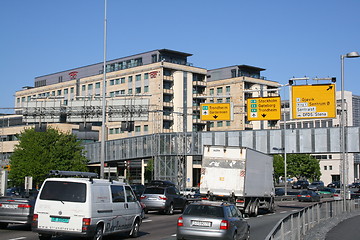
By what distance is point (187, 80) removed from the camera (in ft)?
325

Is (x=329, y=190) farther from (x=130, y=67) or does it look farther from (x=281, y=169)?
(x=130, y=67)

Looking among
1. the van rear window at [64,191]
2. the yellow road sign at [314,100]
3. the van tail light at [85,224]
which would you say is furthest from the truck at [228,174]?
the van tail light at [85,224]

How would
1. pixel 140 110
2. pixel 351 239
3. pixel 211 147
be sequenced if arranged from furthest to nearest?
pixel 140 110
pixel 211 147
pixel 351 239

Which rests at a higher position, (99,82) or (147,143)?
(99,82)

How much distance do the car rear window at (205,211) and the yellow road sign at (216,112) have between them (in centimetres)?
2846

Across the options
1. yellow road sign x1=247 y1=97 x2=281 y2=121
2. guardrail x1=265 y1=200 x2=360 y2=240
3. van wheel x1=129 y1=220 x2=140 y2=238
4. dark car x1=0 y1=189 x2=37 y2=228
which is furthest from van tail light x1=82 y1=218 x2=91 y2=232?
yellow road sign x1=247 y1=97 x2=281 y2=121

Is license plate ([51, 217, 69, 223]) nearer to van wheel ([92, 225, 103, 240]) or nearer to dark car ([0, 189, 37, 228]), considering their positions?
van wheel ([92, 225, 103, 240])

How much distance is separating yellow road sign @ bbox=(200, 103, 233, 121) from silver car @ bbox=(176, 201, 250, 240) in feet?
92.7

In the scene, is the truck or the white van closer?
the white van

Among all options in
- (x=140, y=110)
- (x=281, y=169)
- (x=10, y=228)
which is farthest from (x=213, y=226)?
(x=281, y=169)

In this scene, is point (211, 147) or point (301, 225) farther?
point (211, 147)

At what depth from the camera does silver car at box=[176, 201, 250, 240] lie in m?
15.0

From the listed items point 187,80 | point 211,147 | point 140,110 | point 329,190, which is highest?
point 187,80

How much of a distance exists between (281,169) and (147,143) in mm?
58806
